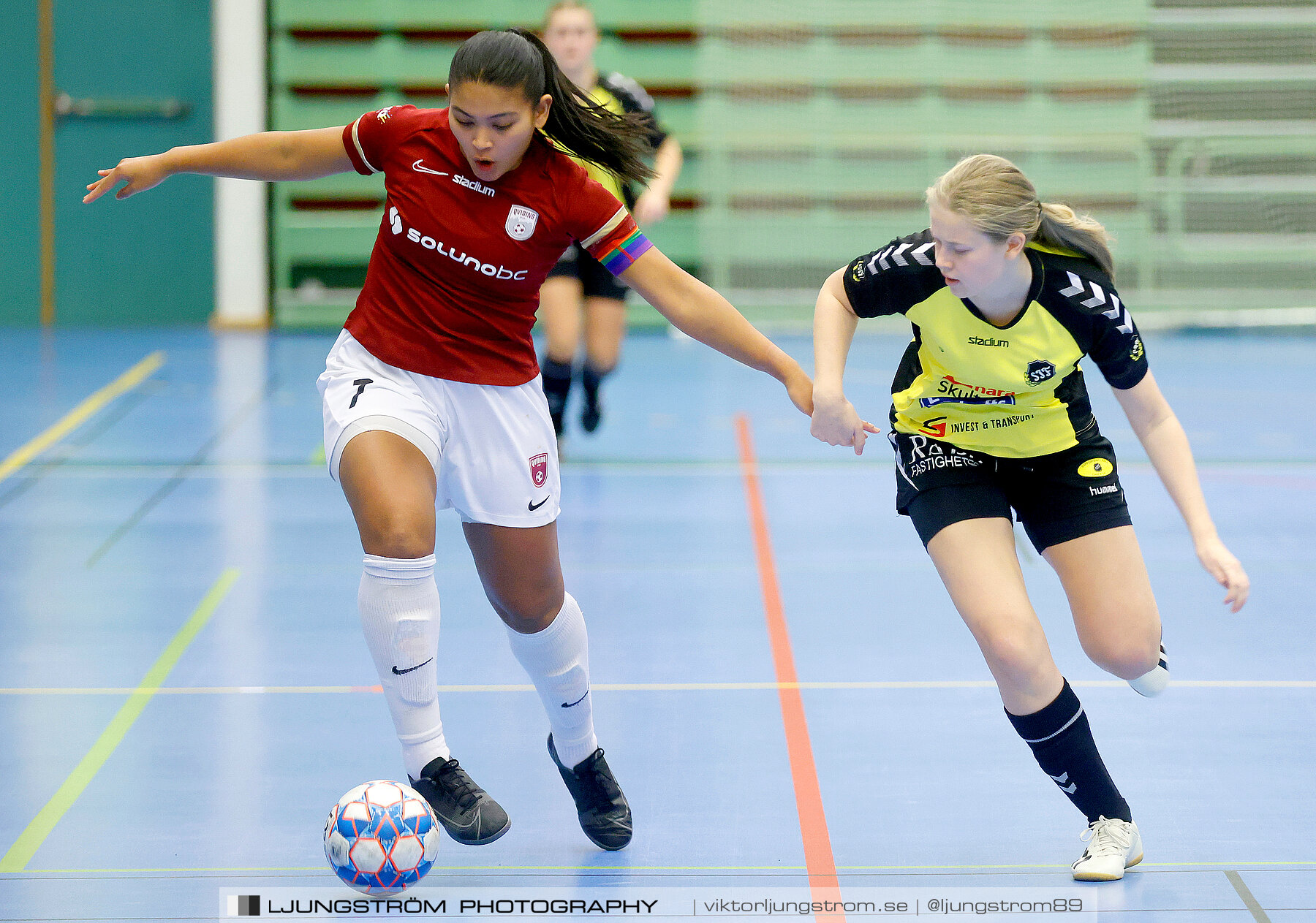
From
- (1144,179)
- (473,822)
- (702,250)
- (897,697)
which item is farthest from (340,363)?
(1144,179)

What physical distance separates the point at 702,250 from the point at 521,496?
30.9 ft

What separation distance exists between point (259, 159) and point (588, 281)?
3.84m

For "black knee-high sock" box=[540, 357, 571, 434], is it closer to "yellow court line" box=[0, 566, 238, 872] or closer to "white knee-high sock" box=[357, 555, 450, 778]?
"yellow court line" box=[0, 566, 238, 872]

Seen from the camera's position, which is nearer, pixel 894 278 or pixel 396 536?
pixel 396 536

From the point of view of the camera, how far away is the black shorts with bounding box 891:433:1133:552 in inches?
118

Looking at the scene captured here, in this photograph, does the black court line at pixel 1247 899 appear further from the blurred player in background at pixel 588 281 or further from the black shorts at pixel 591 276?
the black shorts at pixel 591 276

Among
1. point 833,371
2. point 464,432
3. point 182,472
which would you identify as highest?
point 833,371

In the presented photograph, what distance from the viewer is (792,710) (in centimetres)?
383

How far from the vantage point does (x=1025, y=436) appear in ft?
9.96

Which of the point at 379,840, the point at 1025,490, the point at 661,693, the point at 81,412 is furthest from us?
the point at 81,412

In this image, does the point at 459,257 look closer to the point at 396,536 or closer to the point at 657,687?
the point at 396,536

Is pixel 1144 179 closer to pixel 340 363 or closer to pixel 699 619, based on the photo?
pixel 699 619

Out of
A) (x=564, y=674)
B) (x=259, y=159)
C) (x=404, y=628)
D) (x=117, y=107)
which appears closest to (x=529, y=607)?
(x=564, y=674)

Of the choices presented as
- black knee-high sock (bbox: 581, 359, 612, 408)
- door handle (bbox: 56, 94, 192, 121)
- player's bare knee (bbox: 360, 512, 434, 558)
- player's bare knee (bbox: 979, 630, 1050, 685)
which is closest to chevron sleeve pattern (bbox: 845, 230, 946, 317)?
player's bare knee (bbox: 979, 630, 1050, 685)
